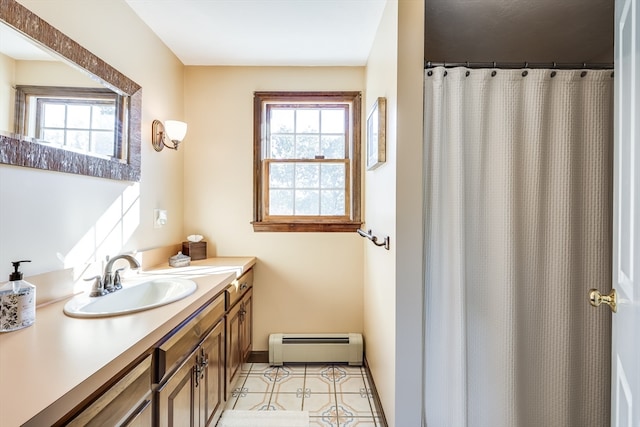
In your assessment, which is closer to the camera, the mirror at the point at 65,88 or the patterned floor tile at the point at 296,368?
the mirror at the point at 65,88

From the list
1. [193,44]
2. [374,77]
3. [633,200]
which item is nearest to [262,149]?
[193,44]

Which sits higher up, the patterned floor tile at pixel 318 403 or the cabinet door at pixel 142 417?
the cabinet door at pixel 142 417

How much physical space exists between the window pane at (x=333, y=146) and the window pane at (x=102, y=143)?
1454 mm

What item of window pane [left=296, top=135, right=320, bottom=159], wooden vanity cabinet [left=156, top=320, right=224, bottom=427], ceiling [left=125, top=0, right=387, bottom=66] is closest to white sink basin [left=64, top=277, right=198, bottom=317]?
wooden vanity cabinet [left=156, top=320, right=224, bottom=427]

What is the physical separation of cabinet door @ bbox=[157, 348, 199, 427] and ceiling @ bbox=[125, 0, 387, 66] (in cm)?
188

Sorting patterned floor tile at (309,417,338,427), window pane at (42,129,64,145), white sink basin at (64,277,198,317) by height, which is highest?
window pane at (42,129,64,145)

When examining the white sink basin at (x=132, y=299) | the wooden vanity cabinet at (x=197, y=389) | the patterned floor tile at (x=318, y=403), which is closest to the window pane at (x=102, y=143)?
the white sink basin at (x=132, y=299)

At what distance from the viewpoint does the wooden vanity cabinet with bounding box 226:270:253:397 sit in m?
1.75

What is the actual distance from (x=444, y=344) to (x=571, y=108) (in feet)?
4.11

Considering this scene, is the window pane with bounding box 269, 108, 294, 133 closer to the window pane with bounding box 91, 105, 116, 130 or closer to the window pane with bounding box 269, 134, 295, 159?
the window pane with bounding box 269, 134, 295, 159

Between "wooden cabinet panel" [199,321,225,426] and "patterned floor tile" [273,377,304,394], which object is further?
"patterned floor tile" [273,377,304,394]

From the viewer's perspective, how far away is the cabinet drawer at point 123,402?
691mm

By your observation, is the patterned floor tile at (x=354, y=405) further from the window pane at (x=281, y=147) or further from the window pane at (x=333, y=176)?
the window pane at (x=281, y=147)

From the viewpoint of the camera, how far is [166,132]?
6.69 feet
